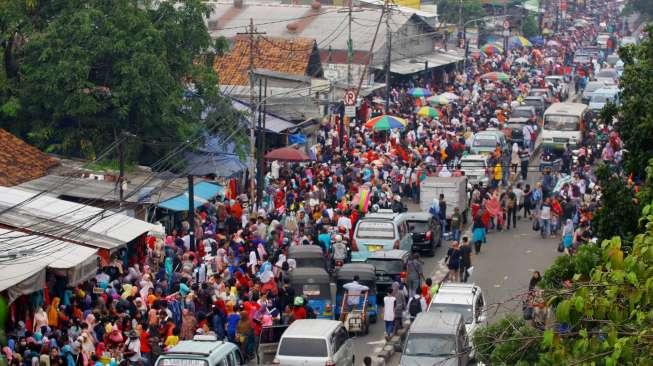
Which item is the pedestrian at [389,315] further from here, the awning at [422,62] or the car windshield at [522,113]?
the awning at [422,62]

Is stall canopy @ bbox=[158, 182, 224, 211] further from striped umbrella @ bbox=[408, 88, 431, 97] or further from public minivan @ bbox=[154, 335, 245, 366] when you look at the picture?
striped umbrella @ bbox=[408, 88, 431, 97]

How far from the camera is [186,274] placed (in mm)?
27109

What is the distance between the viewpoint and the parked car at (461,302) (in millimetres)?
24273

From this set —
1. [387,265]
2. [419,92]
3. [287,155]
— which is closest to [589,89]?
[419,92]

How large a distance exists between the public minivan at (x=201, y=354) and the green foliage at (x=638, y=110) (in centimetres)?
729

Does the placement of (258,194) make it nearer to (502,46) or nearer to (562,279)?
(562,279)

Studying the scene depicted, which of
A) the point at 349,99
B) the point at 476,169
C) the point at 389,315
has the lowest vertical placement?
the point at 476,169

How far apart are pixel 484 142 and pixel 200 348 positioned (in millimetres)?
26554

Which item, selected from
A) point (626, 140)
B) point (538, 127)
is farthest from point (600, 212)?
point (538, 127)

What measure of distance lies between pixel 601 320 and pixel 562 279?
6.09m

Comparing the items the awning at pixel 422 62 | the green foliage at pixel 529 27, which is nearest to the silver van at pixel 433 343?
the awning at pixel 422 62

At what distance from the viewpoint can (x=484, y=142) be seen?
45.3 metres

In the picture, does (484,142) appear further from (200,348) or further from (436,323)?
(200,348)

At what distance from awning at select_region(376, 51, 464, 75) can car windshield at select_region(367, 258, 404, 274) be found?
31708 mm
